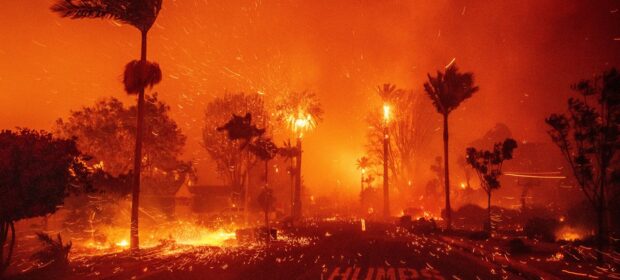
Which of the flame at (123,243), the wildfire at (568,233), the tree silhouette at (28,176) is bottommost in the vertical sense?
the flame at (123,243)

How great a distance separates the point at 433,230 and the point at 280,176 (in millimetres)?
58143

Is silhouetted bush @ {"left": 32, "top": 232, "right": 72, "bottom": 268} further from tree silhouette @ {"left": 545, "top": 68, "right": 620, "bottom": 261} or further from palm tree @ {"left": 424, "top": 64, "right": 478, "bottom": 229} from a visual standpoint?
palm tree @ {"left": 424, "top": 64, "right": 478, "bottom": 229}

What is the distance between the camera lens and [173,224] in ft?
99.6

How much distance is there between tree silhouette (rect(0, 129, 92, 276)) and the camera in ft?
41.8

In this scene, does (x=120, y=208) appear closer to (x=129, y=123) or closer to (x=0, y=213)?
(x=0, y=213)

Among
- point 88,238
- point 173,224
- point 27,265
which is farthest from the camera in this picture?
point 173,224

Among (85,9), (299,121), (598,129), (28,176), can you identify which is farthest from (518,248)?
(299,121)

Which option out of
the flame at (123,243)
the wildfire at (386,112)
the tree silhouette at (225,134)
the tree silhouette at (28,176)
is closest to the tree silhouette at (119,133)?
the tree silhouette at (225,134)

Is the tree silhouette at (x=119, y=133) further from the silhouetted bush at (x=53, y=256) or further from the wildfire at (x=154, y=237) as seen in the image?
the silhouetted bush at (x=53, y=256)

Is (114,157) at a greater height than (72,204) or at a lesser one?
greater

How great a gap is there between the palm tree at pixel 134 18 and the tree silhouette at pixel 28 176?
285 inches

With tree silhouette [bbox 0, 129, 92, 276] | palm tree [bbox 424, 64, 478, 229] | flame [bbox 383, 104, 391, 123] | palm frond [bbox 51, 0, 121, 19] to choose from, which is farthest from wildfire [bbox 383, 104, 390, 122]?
tree silhouette [bbox 0, 129, 92, 276]

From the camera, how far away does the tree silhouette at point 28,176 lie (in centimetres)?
1274

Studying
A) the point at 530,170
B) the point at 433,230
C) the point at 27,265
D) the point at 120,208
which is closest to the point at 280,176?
the point at 530,170
